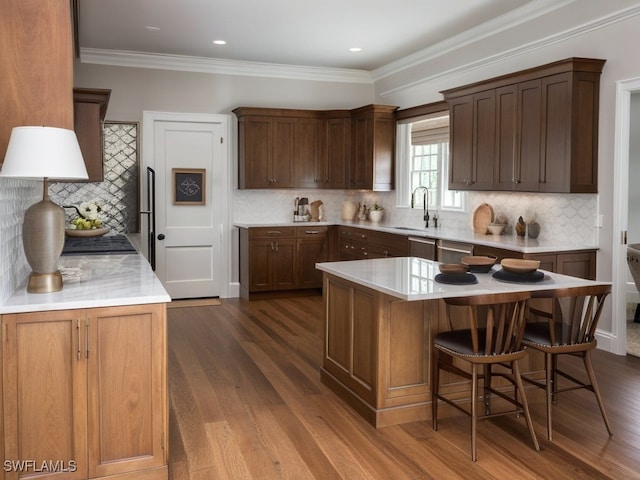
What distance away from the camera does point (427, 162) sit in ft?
24.1

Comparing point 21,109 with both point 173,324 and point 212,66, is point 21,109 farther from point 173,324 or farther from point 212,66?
point 212,66

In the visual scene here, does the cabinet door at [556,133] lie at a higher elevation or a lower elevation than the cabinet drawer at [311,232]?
higher

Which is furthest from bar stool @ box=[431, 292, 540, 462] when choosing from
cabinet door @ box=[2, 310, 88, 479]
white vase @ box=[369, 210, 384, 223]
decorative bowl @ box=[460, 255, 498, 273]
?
white vase @ box=[369, 210, 384, 223]

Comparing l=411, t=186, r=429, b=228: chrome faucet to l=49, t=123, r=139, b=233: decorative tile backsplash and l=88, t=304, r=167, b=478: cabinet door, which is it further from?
l=88, t=304, r=167, b=478: cabinet door

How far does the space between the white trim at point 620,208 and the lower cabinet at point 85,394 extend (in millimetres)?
3738

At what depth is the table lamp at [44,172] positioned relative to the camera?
7.79 ft

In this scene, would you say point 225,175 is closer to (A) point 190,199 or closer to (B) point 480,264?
(A) point 190,199

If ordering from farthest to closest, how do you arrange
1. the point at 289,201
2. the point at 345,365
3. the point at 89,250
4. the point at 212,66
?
the point at 289,201 → the point at 212,66 → the point at 89,250 → the point at 345,365

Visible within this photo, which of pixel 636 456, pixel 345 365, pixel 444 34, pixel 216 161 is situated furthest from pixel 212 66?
pixel 636 456

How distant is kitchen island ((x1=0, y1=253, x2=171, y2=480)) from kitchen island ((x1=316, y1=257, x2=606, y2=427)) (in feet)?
4.07

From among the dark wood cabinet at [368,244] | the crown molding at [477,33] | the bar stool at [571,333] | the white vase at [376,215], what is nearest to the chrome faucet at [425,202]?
the dark wood cabinet at [368,244]

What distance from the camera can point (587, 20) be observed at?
499 centimetres

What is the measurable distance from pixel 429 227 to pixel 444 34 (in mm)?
2179

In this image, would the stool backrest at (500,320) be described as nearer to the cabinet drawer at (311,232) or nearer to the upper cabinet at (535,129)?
the upper cabinet at (535,129)
